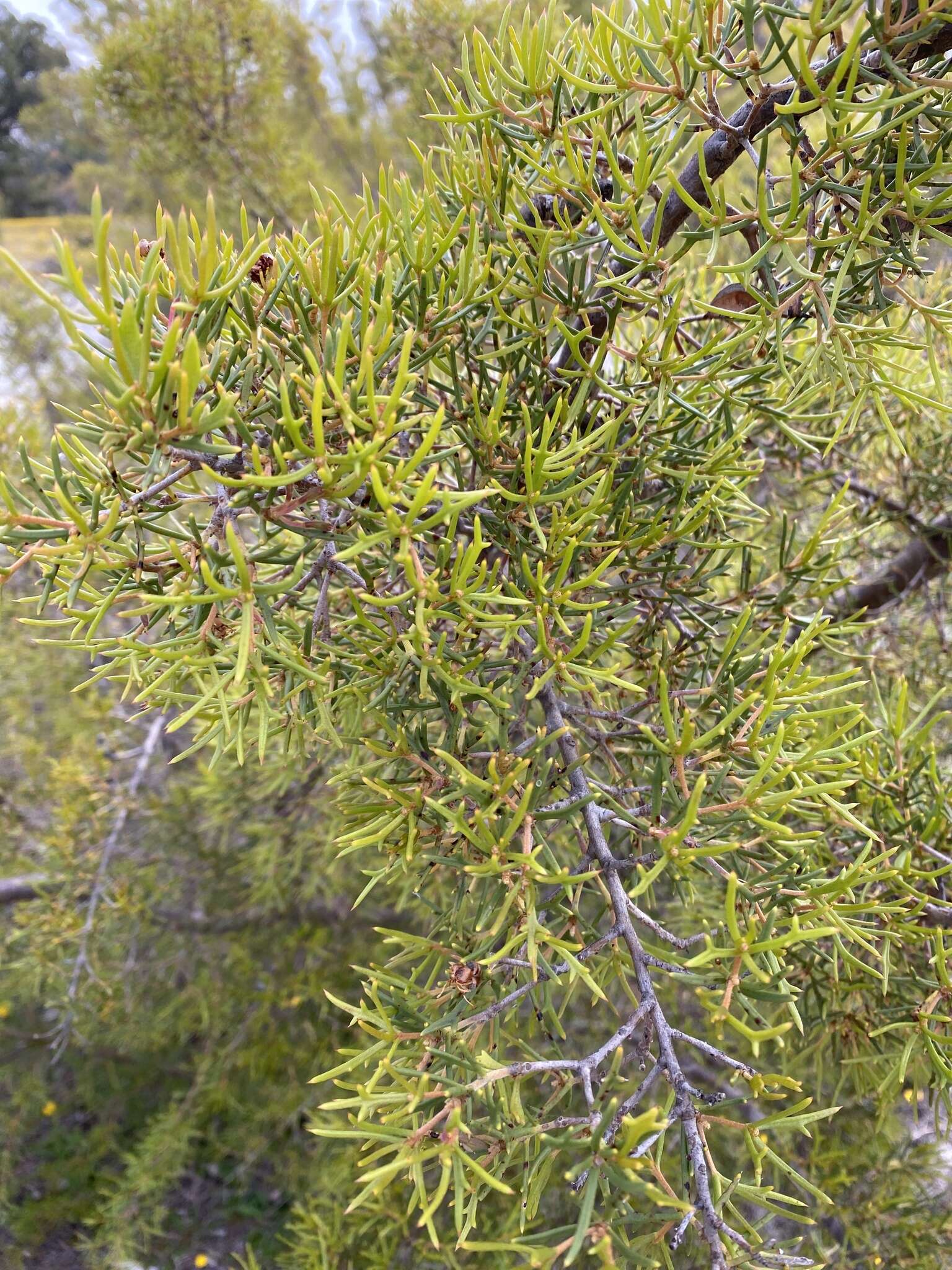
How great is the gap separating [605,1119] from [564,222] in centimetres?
56

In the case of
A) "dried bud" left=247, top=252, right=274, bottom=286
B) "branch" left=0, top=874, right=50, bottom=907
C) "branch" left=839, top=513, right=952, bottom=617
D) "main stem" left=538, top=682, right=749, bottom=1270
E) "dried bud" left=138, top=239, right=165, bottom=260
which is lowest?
"branch" left=0, top=874, right=50, bottom=907

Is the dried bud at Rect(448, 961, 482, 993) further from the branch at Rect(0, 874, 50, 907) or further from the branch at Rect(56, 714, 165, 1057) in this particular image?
the branch at Rect(0, 874, 50, 907)

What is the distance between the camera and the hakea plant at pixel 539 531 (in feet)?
1.25

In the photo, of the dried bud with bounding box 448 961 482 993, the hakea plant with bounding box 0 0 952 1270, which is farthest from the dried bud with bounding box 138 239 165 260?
the dried bud with bounding box 448 961 482 993

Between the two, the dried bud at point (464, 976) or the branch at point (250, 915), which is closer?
the dried bud at point (464, 976)

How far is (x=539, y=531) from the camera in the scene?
0.46 metres

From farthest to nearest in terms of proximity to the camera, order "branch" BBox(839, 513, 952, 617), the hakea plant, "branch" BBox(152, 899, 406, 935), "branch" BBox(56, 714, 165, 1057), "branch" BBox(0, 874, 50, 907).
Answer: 1. "branch" BBox(152, 899, 406, 935)
2. "branch" BBox(0, 874, 50, 907)
3. "branch" BBox(56, 714, 165, 1057)
4. "branch" BBox(839, 513, 952, 617)
5. the hakea plant

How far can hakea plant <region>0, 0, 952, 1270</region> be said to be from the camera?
0.38 m

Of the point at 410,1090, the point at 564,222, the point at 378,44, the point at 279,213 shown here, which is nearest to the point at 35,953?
the point at 410,1090

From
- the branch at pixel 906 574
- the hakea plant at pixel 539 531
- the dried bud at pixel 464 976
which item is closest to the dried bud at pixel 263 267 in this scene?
the hakea plant at pixel 539 531

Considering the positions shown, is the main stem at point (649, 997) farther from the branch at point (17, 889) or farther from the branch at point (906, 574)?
the branch at point (17, 889)

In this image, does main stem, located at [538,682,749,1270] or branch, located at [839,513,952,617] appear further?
branch, located at [839,513,952,617]

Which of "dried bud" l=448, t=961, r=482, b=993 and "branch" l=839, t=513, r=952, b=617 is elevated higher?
"dried bud" l=448, t=961, r=482, b=993

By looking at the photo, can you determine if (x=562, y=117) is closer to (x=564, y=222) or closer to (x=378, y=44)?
(x=564, y=222)
